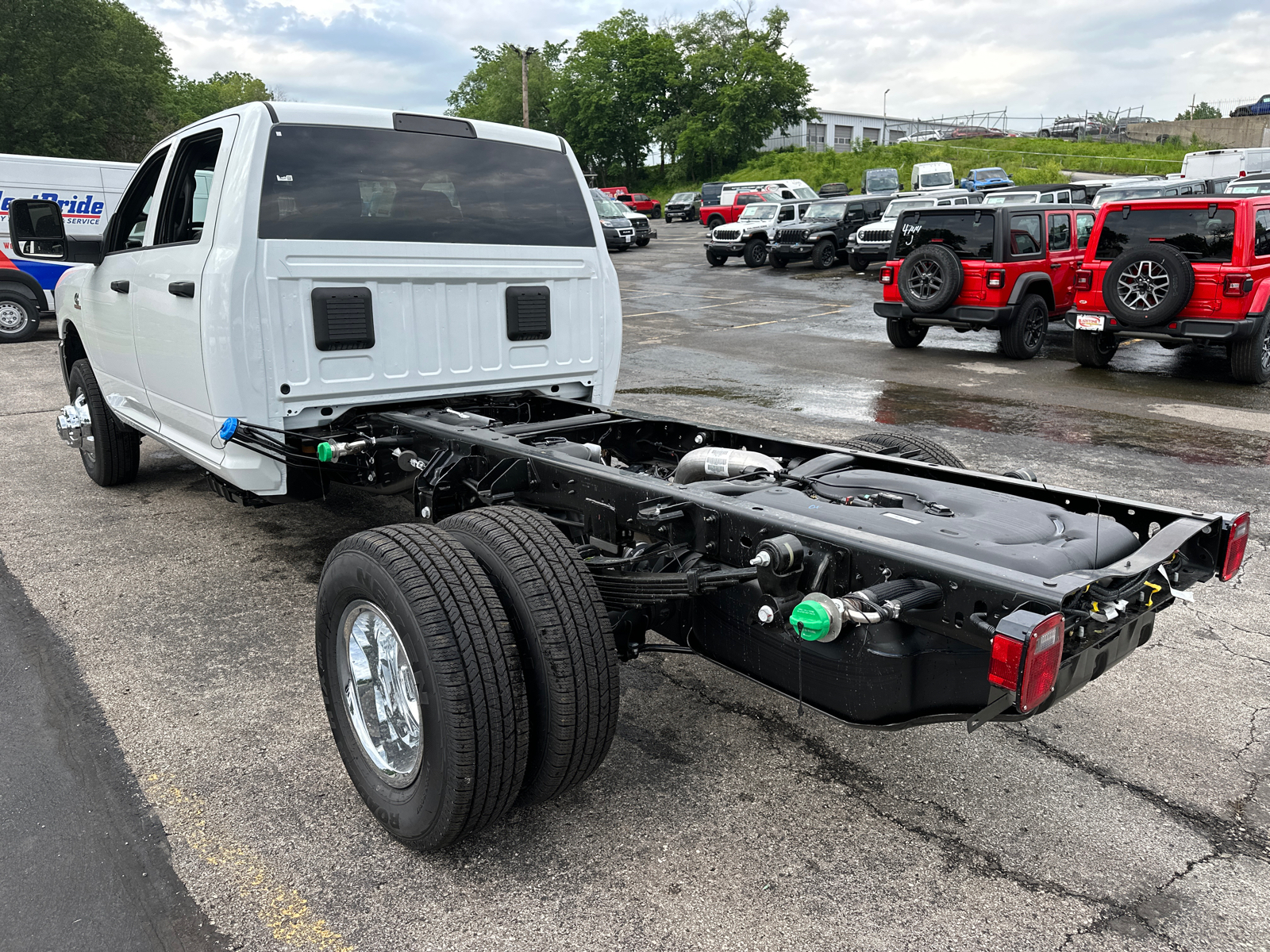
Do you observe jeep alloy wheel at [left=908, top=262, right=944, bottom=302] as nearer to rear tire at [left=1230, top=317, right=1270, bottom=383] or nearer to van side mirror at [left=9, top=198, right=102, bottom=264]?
rear tire at [left=1230, top=317, right=1270, bottom=383]

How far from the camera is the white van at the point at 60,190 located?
13508 millimetres

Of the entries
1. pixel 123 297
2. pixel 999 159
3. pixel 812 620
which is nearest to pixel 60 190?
pixel 123 297

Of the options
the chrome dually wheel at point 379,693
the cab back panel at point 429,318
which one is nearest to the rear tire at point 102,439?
the cab back panel at point 429,318

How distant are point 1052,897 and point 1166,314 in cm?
911

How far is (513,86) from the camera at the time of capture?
87875 mm

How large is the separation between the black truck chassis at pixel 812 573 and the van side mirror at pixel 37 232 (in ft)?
10.0

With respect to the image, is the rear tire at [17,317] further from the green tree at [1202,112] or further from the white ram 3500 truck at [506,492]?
the green tree at [1202,112]

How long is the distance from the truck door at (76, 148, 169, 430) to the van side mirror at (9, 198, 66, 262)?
241 mm

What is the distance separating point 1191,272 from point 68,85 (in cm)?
4267

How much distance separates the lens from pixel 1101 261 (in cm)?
1069

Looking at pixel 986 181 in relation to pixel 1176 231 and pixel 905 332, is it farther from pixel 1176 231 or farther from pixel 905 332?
pixel 1176 231

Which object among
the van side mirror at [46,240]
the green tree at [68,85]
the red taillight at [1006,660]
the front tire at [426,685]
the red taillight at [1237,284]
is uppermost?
the green tree at [68,85]

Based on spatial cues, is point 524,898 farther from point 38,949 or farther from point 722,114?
point 722,114

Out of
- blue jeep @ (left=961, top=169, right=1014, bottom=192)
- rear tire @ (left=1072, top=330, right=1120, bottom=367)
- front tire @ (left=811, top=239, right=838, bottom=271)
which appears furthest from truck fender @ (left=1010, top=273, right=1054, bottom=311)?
blue jeep @ (left=961, top=169, right=1014, bottom=192)
